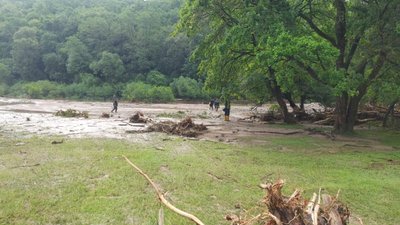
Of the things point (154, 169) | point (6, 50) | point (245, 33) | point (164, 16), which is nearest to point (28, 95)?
point (6, 50)

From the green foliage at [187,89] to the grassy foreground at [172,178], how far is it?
5810cm

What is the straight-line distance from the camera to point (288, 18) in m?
17.8

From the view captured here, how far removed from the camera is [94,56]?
88.2 metres

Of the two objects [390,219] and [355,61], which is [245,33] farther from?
[390,219]

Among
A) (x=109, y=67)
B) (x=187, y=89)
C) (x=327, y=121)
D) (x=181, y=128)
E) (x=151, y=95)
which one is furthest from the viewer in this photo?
(x=109, y=67)

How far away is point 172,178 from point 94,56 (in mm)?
83570

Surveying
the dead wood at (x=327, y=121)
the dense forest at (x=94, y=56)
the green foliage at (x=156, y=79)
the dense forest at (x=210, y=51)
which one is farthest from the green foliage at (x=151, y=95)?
the dead wood at (x=327, y=121)

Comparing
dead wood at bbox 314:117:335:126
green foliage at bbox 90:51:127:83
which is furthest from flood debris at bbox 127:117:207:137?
green foliage at bbox 90:51:127:83

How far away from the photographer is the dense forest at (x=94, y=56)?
79.9 meters

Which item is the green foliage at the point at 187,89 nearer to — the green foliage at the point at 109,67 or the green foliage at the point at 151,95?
the green foliage at the point at 151,95

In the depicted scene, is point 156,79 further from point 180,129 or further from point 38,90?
point 180,129

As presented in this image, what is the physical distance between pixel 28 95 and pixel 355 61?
71.0 metres

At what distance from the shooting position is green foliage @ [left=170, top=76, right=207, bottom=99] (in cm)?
7356

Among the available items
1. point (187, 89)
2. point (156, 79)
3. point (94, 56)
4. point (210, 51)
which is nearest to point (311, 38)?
point (210, 51)
